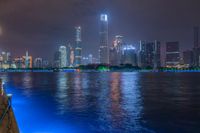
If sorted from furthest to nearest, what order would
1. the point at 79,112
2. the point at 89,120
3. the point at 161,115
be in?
the point at 79,112, the point at 161,115, the point at 89,120

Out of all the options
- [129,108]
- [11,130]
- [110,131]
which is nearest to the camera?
[11,130]

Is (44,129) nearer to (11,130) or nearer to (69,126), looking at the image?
(69,126)

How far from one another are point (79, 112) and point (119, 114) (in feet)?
14.7

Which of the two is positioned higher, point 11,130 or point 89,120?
point 11,130

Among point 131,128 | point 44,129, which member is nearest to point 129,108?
point 131,128

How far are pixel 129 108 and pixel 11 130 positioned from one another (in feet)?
77.4

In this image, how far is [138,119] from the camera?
2559cm

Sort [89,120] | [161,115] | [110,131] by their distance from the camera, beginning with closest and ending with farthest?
[110,131] < [89,120] < [161,115]

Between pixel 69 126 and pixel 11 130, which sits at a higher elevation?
pixel 11 130

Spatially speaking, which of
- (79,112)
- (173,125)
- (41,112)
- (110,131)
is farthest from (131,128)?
(41,112)

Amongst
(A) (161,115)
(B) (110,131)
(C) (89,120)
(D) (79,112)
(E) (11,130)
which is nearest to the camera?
(E) (11,130)

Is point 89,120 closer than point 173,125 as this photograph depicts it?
No

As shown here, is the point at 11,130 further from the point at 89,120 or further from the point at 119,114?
the point at 119,114

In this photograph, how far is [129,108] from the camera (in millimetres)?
32594
